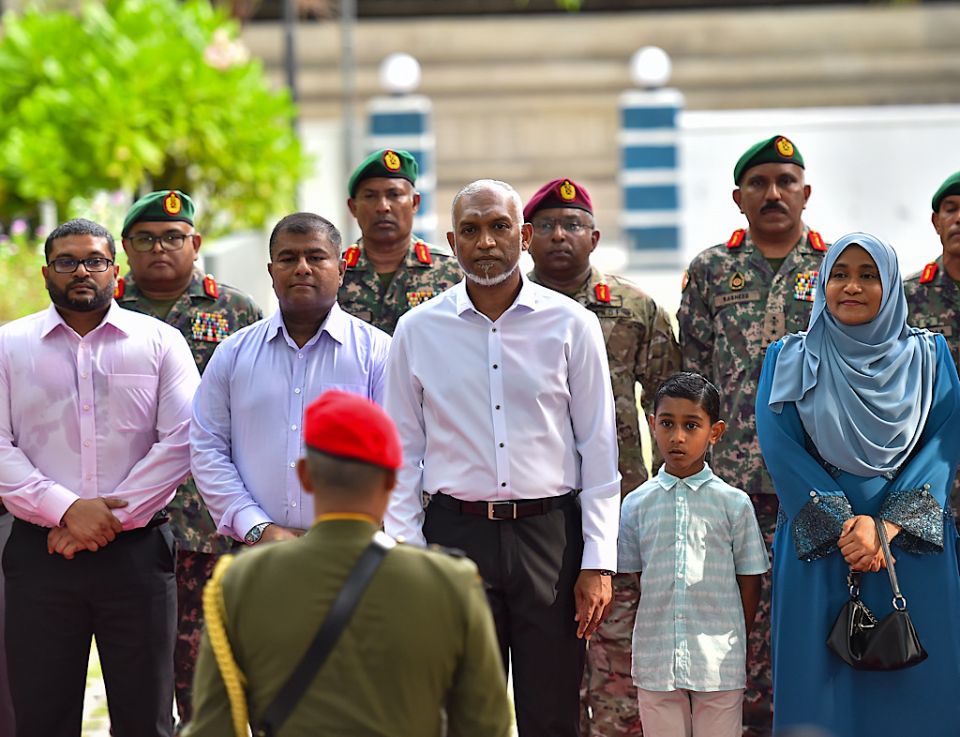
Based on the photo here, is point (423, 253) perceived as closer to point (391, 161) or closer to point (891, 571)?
point (391, 161)

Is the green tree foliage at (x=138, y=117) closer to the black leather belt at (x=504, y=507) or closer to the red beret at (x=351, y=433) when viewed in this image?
the black leather belt at (x=504, y=507)

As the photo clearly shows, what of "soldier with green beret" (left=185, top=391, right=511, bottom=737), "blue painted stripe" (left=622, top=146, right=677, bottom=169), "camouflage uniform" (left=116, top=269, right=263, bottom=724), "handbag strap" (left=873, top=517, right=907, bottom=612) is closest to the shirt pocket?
"camouflage uniform" (left=116, top=269, right=263, bottom=724)

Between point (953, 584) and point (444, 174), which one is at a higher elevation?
point (444, 174)

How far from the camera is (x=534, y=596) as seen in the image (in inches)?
180

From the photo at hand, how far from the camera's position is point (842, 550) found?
15.8ft

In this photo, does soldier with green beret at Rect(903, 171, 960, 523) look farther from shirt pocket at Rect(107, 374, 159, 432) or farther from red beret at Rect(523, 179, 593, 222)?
shirt pocket at Rect(107, 374, 159, 432)

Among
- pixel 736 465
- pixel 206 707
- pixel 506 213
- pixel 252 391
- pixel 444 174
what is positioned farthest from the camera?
pixel 444 174

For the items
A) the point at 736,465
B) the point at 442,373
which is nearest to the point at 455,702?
the point at 442,373

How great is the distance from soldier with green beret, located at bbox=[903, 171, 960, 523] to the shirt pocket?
2676mm

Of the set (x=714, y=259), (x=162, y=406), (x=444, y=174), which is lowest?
(x=162, y=406)

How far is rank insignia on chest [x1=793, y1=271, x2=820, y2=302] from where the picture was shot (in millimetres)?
5891

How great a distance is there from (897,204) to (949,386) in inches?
535

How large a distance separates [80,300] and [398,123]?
49.9ft

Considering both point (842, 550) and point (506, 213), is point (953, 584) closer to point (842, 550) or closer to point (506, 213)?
point (842, 550)
